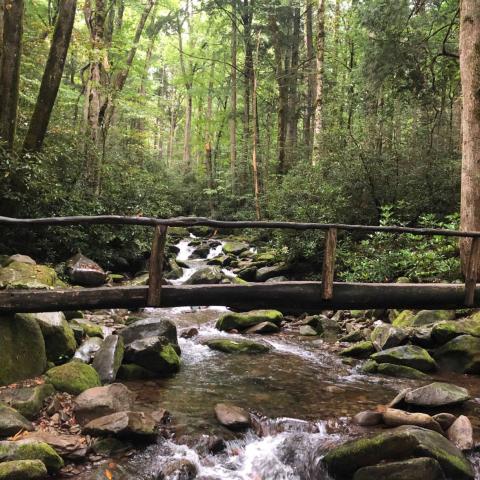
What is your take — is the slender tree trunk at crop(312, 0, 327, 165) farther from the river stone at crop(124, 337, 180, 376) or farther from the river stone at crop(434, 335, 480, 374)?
the river stone at crop(124, 337, 180, 376)

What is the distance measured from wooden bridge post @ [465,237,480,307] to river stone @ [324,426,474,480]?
261 centimetres

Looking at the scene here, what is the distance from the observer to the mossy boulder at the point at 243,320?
10531 millimetres

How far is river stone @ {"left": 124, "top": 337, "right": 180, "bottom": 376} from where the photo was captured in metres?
7.23

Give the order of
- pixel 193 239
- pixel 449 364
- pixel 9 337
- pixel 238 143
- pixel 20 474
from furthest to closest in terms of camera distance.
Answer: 1. pixel 238 143
2. pixel 193 239
3. pixel 449 364
4. pixel 9 337
5. pixel 20 474

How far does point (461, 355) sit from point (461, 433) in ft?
9.28

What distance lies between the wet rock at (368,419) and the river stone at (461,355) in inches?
106

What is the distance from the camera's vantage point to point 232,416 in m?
5.75

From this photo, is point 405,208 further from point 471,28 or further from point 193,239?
point 193,239

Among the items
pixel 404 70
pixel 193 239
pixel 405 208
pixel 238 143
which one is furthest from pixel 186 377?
pixel 238 143

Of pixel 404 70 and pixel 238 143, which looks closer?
pixel 404 70

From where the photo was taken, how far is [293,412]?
20.3ft

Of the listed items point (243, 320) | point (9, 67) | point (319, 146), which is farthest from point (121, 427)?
point (319, 146)

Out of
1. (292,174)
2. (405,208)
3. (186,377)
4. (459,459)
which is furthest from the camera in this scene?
Answer: (292,174)

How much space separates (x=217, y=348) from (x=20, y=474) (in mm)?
5150
